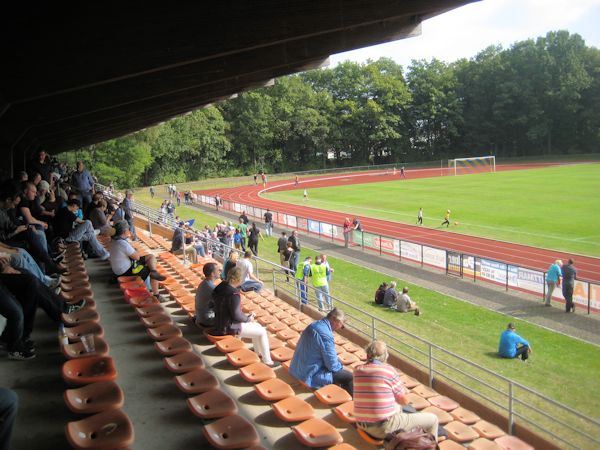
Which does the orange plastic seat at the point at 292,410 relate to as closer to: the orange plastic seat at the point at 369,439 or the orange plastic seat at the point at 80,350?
the orange plastic seat at the point at 369,439

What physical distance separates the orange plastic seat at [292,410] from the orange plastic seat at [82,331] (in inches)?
87.2

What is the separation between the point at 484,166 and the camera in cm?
7156

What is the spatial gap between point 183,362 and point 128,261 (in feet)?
12.4

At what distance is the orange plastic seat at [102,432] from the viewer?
3783mm

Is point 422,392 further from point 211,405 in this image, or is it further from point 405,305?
point 405,305

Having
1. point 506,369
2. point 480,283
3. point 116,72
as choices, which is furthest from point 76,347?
point 480,283

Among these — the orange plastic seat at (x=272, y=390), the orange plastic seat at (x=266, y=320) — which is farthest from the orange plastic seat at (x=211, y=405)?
the orange plastic seat at (x=266, y=320)

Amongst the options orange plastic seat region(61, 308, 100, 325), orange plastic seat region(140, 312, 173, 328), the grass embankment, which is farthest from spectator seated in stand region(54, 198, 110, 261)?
the grass embankment

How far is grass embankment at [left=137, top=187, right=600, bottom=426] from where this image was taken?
10.5 meters

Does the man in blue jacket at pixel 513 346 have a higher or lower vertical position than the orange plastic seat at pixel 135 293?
lower

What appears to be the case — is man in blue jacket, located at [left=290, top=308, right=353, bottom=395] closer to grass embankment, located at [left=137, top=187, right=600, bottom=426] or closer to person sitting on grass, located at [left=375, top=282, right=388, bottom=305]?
grass embankment, located at [left=137, top=187, right=600, bottom=426]

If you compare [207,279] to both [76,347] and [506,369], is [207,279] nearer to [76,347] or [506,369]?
[76,347]

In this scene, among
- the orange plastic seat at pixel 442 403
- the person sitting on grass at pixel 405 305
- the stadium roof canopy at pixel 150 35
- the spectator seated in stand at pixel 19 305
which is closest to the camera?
the stadium roof canopy at pixel 150 35

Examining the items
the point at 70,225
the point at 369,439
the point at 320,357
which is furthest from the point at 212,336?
the point at 70,225
